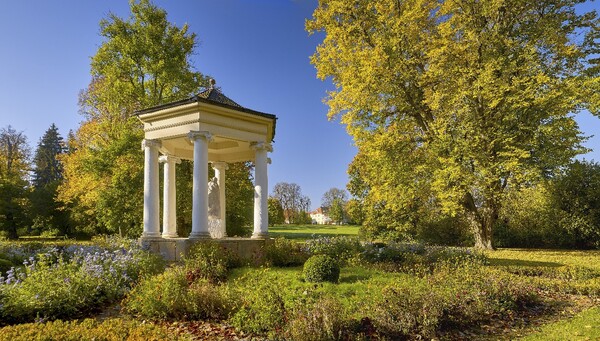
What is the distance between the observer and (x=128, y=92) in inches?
857

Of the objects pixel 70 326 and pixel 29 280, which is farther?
pixel 29 280

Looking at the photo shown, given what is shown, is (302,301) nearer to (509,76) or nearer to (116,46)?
(509,76)

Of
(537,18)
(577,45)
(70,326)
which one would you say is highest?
(537,18)

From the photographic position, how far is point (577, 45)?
18000 mm

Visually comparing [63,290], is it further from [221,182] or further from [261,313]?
[221,182]

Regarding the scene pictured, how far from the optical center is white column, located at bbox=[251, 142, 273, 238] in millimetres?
13453

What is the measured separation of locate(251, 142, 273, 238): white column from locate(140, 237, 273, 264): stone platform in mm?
651

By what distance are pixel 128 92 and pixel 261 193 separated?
1321 centimetres

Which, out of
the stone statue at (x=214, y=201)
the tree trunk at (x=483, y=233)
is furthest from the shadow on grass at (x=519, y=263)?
the stone statue at (x=214, y=201)

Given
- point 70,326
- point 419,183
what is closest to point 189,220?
point 419,183

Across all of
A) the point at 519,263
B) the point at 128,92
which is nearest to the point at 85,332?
the point at 519,263

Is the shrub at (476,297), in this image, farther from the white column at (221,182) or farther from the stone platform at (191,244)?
the white column at (221,182)

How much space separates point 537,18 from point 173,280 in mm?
20983

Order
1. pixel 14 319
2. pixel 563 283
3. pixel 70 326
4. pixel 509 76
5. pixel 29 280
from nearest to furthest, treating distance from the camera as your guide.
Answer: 1. pixel 70 326
2. pixel 14 319
3. pixel 29 280
4. pixel 563 283
5. pixel 509 76
